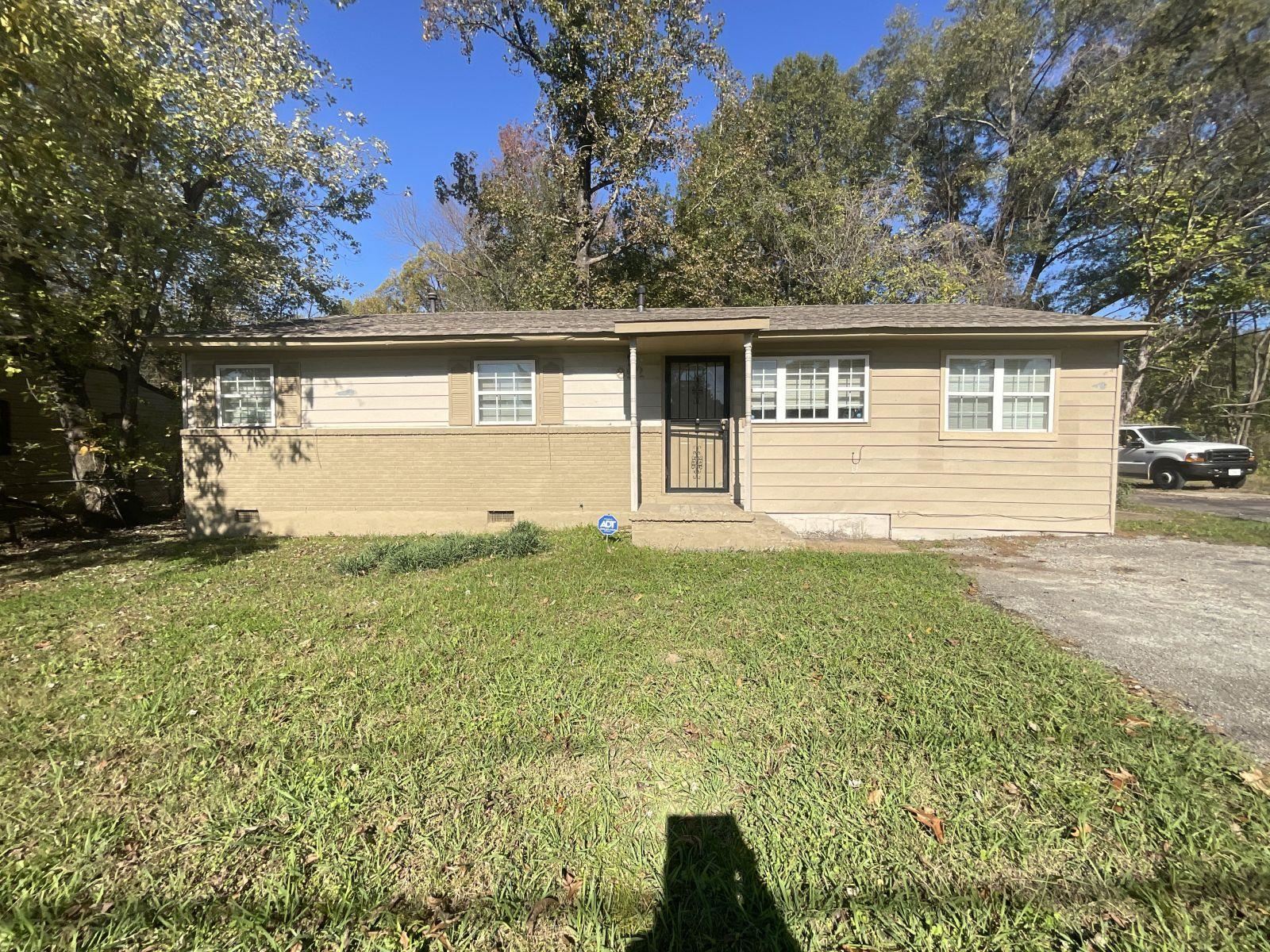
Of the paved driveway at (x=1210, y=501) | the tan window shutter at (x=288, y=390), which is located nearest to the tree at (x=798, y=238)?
the paved driveway at (x=1210, y=501)

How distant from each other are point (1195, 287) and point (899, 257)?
9.34 meters

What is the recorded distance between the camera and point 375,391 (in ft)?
28.6

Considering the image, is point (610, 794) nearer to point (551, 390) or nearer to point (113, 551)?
point (551, 390)

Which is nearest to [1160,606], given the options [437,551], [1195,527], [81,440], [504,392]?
[1195,527]

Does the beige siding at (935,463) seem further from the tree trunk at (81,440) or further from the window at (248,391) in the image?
the tree trunk at (81,440)

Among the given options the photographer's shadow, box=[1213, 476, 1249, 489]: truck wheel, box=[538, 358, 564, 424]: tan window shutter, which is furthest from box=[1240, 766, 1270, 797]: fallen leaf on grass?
box=[1213, 476, 1249, 489]: truck wheel

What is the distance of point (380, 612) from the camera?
4762 millimetres

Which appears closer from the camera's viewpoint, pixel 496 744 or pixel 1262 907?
pixel 1262 907

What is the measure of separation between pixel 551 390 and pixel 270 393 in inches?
182

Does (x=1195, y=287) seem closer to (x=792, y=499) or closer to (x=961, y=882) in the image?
(x=792, y=499)

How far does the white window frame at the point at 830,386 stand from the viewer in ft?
26.5

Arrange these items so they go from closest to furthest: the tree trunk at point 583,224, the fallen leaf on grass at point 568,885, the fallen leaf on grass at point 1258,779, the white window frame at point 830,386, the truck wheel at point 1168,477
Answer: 1. the fallen leaf on grass at point 568,885
2. the fallen leaf on grass at point 1258,779
3. the white window frame at point 830,386
4. the truck wheel at point 1168,477
5. the tree trunk at point 583,224

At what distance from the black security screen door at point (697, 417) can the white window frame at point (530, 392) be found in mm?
2141

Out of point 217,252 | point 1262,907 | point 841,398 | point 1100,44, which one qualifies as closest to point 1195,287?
point 1100,44
